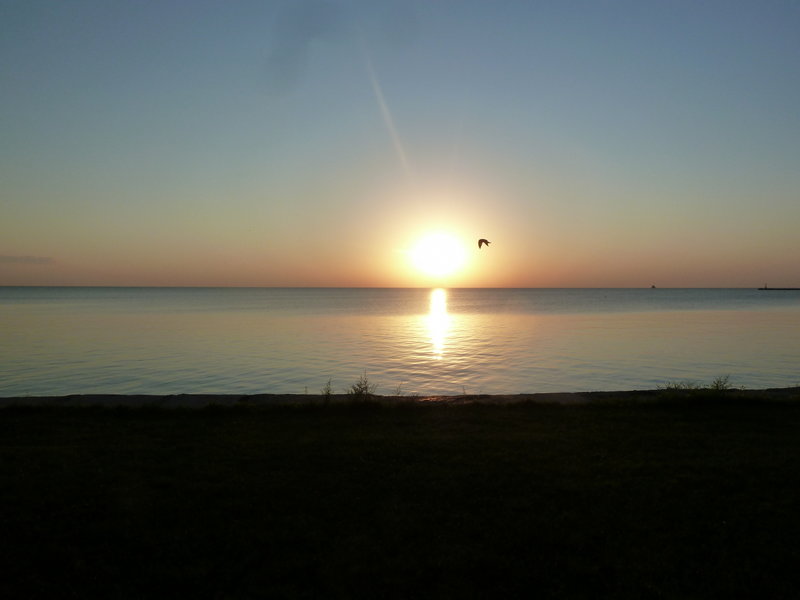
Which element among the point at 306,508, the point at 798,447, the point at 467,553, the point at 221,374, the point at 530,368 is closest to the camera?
the point at 467,553

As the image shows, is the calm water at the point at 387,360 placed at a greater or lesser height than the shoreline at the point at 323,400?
lesser

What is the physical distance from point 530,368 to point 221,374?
15.6 metres

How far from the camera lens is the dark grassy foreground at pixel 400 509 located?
532cm

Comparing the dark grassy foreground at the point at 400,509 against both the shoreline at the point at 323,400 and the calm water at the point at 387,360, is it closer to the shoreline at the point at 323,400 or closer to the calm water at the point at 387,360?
the shoreline at the point at 323,400

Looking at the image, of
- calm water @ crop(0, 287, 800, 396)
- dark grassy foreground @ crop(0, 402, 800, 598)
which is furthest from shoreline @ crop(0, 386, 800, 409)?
calm water @ crop(0, 287, 800, 396)

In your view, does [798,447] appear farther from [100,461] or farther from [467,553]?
[100,461]

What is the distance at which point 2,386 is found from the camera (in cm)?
2281

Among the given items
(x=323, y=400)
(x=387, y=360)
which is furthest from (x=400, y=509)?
(x=387, y=360)

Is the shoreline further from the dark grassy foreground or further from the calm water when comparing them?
the calm water

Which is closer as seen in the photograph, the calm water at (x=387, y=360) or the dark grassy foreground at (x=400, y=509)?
the dark grassy foreground at (x=400, y=509)

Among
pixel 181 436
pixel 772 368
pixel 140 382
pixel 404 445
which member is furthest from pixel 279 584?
pixel 772 368

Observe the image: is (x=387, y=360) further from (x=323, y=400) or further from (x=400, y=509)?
(x=400, y=509)

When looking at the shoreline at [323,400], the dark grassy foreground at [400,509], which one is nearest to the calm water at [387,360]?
the shoreline at [323,400]

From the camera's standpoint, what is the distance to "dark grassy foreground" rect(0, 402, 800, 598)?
5.32 metres
